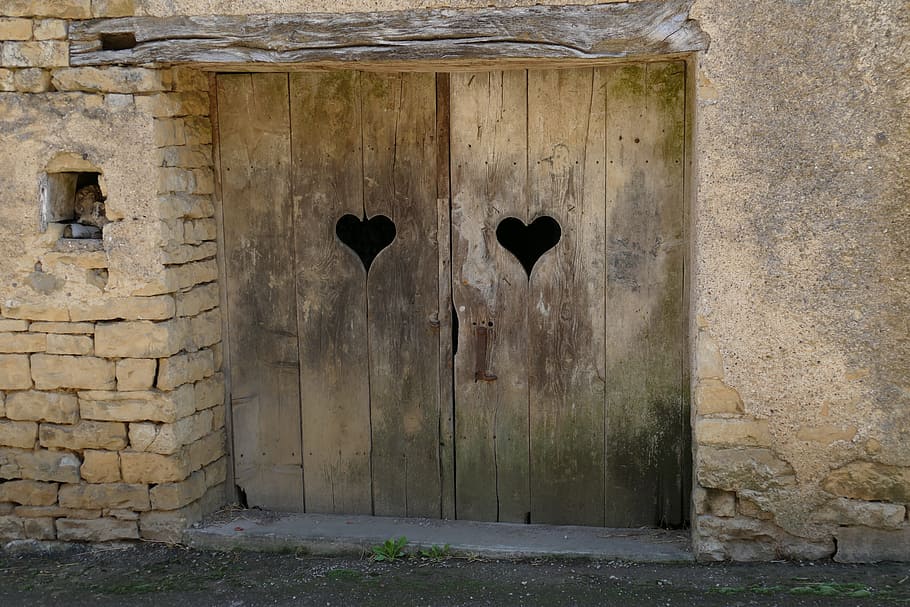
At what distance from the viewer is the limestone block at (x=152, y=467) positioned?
12.4 ft

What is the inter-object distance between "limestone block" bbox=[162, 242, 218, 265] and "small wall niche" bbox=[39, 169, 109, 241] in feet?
0.96

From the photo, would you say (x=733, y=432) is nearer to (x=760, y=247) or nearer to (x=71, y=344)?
(x=760, y=247)

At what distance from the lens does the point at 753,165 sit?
129 inches

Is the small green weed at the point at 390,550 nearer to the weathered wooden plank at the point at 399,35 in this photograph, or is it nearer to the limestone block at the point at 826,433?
the limestone block at the point at 826,433

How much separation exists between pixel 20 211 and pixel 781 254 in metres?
2.84

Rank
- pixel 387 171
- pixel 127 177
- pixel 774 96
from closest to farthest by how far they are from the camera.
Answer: pixel 774 96 < pixel 127 177 < pixel 387 171

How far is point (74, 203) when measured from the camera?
3838 mm

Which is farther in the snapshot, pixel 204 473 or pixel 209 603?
pixel 204 473

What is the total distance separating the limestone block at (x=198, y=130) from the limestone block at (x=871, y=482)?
2.73m

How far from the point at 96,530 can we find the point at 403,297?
1.56m

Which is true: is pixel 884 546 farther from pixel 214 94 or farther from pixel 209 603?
pixel 214 94

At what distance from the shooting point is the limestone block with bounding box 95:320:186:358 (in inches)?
146

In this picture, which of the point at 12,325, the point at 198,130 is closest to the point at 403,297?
the point at 198,130

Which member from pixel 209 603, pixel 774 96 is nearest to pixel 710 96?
pixel 774 96
